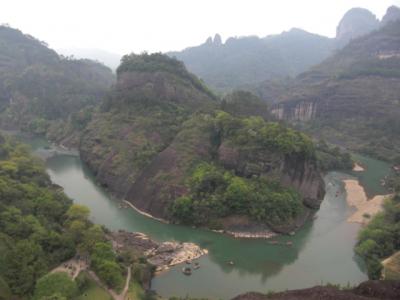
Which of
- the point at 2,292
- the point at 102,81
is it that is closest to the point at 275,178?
the point at 2,292

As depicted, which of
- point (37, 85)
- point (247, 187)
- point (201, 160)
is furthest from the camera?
point (37, 85)

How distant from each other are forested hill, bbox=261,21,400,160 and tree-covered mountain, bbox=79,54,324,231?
30.2 m

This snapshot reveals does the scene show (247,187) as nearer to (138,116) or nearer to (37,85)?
(138,116)

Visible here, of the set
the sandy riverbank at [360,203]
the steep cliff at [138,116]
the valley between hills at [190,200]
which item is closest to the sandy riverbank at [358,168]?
the valley between hills at [190,200]

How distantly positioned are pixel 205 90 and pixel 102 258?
180ft

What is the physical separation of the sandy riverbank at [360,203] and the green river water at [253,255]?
1219mm

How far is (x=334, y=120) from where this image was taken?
331 feet

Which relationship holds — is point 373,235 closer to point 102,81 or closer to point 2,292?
point 2,292

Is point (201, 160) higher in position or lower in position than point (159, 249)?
higher

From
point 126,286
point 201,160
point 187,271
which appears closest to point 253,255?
point 187,271

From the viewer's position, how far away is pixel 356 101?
9881 cm

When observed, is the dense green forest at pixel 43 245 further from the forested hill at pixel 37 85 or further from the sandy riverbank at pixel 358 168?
the forested hill at pixel 37 85

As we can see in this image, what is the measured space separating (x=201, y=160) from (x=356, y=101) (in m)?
61.2

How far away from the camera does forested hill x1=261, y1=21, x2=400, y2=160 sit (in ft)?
292
